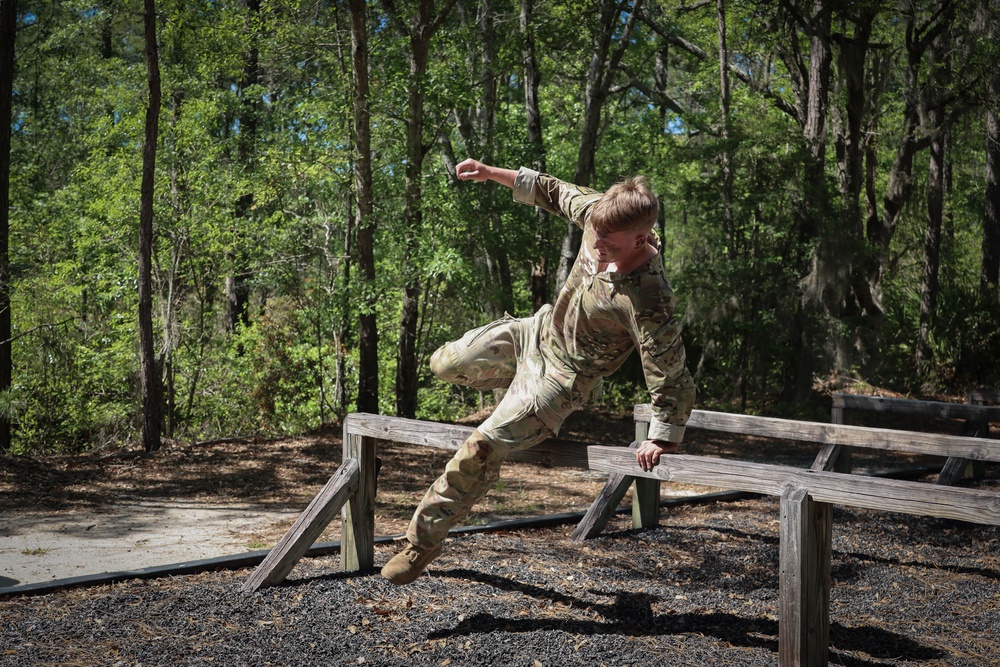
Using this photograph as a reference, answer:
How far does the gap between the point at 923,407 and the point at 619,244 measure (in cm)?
523

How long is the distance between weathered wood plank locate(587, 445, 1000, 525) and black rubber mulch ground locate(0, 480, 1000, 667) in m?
0.82

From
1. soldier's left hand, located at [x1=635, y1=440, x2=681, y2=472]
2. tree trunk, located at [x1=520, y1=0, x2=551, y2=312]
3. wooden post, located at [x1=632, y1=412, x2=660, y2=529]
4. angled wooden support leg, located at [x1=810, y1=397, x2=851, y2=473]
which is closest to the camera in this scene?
soldier's left hand, located at [x1=635, y1=440, x2=681, y2=472]

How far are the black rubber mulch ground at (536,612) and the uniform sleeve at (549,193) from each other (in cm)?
195

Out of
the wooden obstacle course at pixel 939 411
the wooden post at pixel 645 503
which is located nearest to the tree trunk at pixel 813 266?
the wooden obstacle course at pixel 939 411

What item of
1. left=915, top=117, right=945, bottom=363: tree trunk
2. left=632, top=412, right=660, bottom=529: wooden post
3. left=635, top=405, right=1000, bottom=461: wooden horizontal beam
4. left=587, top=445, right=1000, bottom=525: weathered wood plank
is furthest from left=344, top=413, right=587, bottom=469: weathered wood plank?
left=915, top=117, right=945, bottom=363: tree trunk

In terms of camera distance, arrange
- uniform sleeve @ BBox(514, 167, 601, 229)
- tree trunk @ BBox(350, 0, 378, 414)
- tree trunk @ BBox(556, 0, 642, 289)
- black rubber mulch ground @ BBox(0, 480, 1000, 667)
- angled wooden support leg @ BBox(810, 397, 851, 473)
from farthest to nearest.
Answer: tree trunk @ BBox(556, 0, 642, 289), tree trunk @ BBox(350, 0, 378, 414), angled wooden support leg @ BBox(810, 397, 851, 473), black rubber mulch ground @ BBox(0, 480, 1000, 667), uniform sleeve @ BBox(514, 167, 601, 229)

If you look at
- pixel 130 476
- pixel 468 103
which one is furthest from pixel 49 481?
pixel 468 103

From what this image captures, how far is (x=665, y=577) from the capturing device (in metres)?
5.20

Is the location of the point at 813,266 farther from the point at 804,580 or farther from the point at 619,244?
the point at 619,244

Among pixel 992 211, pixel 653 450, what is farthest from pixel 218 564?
pixel 992 211

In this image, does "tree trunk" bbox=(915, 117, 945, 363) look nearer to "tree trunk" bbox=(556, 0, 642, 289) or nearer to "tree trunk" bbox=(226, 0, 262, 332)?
"tree trunk" bbox=(556, 0, 642, 289)

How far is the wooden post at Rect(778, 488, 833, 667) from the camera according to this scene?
3.41 meters

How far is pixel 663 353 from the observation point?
3.30 meters

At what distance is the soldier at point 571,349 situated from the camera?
3.30 meters
